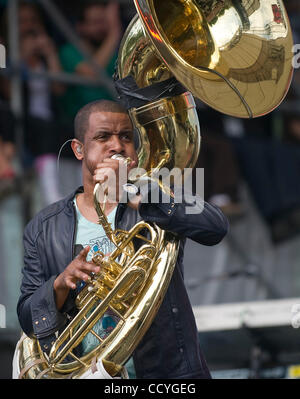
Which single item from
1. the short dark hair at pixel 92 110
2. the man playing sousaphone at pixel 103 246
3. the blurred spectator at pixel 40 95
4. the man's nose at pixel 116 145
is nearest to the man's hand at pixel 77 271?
the man playing sousaphone at pixel 103 246

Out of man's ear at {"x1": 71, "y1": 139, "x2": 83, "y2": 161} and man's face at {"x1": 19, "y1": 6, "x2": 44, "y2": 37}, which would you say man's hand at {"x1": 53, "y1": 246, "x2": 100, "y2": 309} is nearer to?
man's ear at {"x1": 71, "y1": 139, "x2": 83, "y2": 161}

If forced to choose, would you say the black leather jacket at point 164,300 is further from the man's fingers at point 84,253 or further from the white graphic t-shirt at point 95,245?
the man's fingers at point 84,253

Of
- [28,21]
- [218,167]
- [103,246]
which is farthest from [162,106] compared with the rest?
[218,167]

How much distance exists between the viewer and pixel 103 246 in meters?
2.98

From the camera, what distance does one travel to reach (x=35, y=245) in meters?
3.03

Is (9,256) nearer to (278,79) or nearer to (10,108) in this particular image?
(10,108)

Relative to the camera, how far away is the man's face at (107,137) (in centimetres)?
293

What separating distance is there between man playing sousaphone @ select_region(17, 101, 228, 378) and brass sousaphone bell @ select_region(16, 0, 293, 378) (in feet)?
0.24

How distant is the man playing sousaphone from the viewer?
2.76m

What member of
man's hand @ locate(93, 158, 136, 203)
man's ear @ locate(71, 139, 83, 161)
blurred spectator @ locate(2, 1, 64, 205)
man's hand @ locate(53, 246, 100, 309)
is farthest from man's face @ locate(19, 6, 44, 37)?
man's hand @ locate(53, 246, 100, 309)
